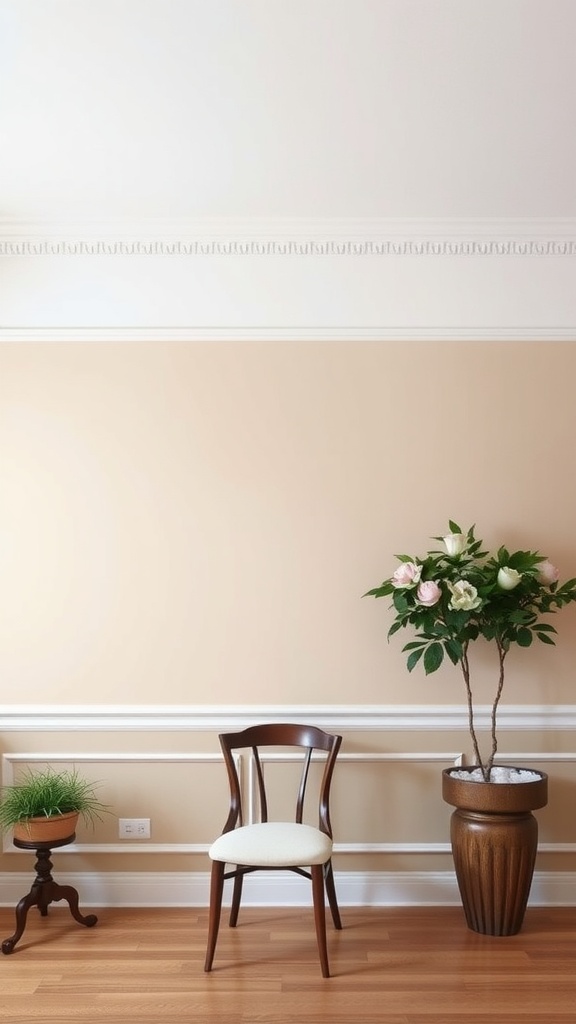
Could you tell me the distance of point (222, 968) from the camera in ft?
10.9

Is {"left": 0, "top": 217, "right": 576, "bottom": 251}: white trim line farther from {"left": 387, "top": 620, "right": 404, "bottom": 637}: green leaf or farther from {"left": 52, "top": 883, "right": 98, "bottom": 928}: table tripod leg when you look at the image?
{"left": 52, "top": 883, "right": 98, "bottom": 928}: table tripod leg

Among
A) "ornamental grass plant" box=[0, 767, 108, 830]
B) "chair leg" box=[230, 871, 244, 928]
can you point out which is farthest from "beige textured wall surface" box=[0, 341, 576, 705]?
"chair leg" box=[230, 871, 244, 928]

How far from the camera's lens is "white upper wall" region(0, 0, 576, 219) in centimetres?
265

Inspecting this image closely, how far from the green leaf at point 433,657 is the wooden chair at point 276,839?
1.56ft

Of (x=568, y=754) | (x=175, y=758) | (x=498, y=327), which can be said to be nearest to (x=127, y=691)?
(x=175, y=758)

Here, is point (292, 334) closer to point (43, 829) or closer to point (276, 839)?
point (276, 839)

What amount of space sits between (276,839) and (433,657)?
97 centimetres

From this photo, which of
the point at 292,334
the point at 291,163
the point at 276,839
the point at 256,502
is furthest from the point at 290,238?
the point at 276,839

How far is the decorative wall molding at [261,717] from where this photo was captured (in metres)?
4.04

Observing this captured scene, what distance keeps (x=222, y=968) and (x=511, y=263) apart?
3.24m

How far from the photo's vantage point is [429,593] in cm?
362

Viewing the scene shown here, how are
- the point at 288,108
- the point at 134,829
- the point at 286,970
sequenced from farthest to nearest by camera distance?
1. the point at 134,829
2. the point at 286,970
3. the point at 288,108

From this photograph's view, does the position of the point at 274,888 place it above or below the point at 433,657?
below

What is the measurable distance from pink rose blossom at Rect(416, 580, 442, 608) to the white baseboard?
130 centimetres
